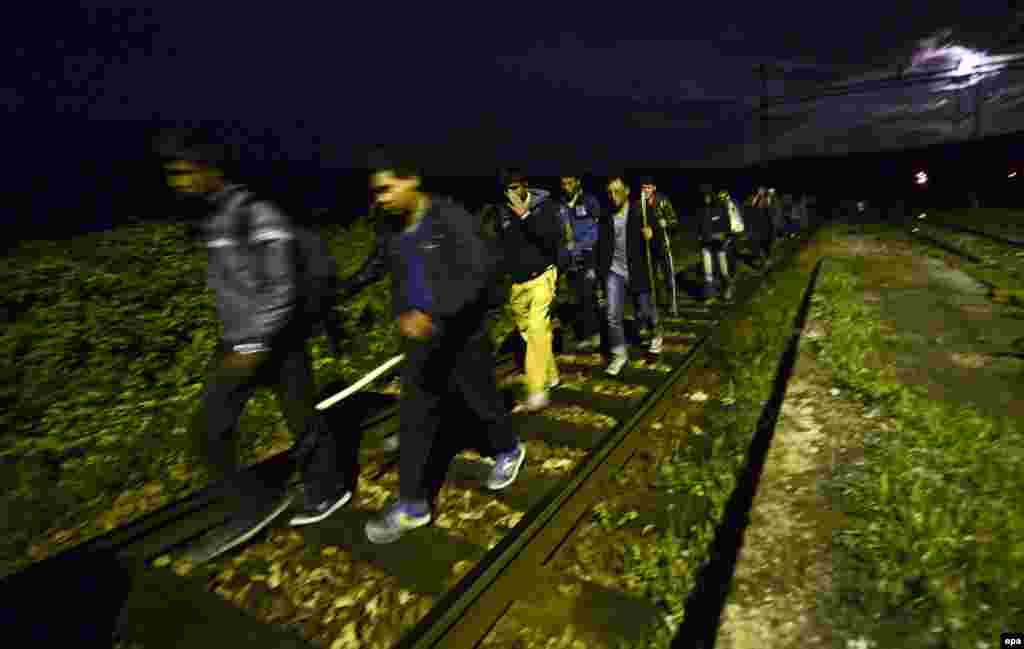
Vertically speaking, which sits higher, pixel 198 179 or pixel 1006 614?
pixel 198 179

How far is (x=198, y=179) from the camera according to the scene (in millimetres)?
2613

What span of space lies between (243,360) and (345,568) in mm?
1288

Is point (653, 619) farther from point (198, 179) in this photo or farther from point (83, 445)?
point (83, 445)

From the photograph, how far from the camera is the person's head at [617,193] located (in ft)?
18.4

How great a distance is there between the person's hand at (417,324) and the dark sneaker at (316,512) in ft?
4.49

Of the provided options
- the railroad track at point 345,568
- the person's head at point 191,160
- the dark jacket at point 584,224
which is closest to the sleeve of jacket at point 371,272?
the person's head at point 191,160

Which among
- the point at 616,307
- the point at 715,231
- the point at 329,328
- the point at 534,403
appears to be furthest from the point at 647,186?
the point at 329,328

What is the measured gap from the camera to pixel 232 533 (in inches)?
122

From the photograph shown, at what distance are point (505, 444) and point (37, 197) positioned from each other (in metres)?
4.22

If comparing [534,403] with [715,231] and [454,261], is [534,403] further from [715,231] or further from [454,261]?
[715,231]

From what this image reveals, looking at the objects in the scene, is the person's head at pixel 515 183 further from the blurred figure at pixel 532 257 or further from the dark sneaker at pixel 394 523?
the dark sneaker at pixel 394 523

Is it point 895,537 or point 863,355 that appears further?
point 863,355

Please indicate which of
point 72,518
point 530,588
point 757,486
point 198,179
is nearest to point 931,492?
point 757,486

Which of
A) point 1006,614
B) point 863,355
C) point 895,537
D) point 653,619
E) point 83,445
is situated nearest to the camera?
point 1006,614
